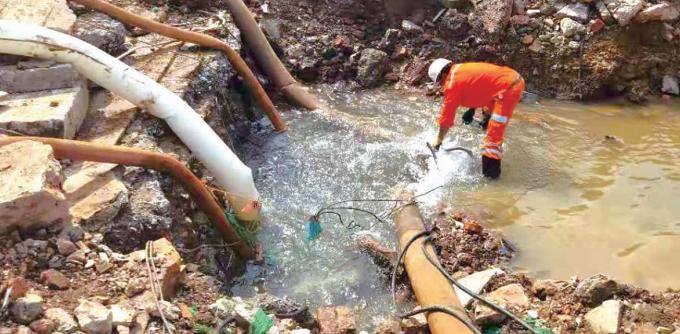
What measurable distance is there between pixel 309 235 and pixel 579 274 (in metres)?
2.12

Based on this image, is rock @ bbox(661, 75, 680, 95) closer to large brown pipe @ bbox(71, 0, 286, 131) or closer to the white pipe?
large brown pipe @ bbox(71, 0, 286, 131)

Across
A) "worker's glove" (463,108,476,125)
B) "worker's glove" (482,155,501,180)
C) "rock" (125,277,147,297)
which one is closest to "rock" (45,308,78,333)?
"rock" (125,277,147,297)

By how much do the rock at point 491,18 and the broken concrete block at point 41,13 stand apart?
460 centimetres

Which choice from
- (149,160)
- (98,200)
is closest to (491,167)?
(149,160)

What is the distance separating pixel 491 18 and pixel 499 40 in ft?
0.95

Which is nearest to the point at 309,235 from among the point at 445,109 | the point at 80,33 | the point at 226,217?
the point at 226,217

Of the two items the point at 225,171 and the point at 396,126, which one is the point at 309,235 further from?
the point at 396,126

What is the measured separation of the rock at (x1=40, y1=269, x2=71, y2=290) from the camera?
3.10m

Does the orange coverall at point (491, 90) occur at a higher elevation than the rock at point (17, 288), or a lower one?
higher

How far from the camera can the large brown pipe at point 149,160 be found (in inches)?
146

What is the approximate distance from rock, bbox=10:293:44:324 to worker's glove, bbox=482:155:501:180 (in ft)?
13.4

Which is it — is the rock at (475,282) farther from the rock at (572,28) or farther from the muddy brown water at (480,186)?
the rock at (572,28)

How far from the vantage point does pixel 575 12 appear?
7219 mm

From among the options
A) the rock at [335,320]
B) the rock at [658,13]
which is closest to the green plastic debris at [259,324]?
the rock at [335,320]
